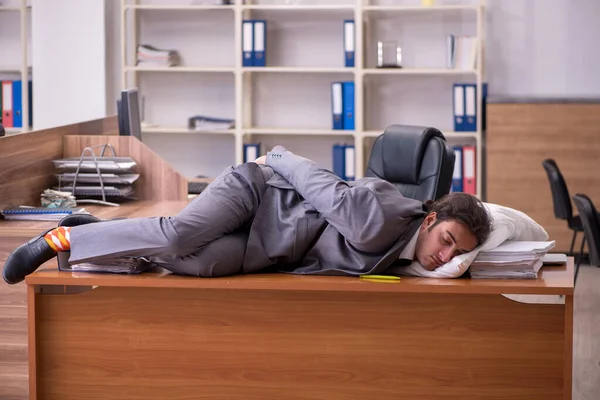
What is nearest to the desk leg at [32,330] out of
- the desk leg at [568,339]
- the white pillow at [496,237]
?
the white pillow at [496,237]

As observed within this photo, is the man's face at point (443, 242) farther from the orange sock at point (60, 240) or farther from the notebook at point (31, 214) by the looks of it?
the notebook at point (31, 214)

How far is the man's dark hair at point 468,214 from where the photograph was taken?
8.46 ft

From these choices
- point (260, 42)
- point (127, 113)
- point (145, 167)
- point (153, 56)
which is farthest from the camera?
point (153, 56)

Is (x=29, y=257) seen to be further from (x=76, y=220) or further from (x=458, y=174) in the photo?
(x=458, y=174)

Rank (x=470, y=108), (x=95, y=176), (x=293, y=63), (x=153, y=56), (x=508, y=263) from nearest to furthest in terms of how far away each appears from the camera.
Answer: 1. (x=508, y=263)
2. (x=95, y=176)
3. (x=470, y=108)
4. (x=153, y=56)
5. (x=293, y=63)

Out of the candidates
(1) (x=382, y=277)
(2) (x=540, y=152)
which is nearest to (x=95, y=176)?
(1) (x=382, y=277)

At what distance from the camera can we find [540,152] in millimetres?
6207

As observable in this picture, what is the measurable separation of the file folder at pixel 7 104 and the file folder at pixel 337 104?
230 centimetres

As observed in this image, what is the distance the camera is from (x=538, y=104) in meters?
6.13

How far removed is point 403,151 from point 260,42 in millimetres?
2776

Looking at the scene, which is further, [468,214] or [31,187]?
[31,187]

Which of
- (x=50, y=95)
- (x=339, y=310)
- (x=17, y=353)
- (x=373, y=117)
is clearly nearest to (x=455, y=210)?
(x=339, y=310)

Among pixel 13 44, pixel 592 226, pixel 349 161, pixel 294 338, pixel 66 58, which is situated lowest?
pixel 294 338

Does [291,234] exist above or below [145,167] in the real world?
below
